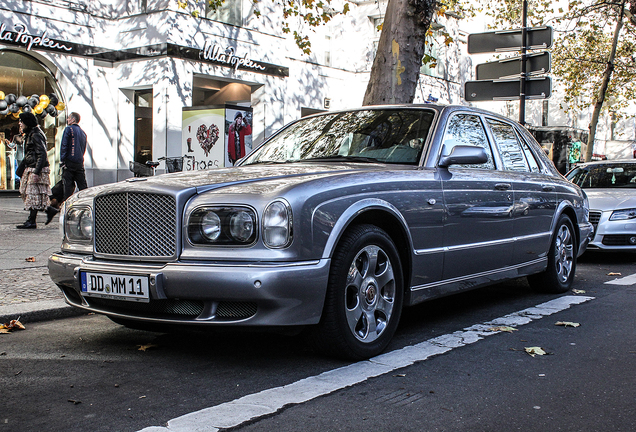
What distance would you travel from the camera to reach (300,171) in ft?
14.0

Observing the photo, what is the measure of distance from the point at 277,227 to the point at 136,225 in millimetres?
864

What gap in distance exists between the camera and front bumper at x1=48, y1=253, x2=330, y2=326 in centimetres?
353

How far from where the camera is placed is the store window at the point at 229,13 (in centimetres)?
2219

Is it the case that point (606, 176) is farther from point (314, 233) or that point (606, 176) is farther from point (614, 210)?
point (314, 233)

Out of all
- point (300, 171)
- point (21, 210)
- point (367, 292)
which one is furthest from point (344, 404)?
point (21, 210)

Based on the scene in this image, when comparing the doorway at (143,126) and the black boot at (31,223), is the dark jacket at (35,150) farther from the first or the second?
the doorway at (143,126)

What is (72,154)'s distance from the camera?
12.2 m

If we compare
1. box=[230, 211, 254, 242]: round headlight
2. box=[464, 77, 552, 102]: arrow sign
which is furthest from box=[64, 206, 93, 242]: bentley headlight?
box=[464, 77, 552, 102]: arrow sign

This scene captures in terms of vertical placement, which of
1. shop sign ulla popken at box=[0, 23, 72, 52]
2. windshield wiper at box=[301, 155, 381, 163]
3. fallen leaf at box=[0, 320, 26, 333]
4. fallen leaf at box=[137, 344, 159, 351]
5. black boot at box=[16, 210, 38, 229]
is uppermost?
shop sign ulla popken at box=[0, 23, 72, 52]

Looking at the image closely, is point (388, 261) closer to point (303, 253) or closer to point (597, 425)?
point (303, 253)

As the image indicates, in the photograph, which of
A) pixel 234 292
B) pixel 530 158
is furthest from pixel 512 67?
pixel 234 292

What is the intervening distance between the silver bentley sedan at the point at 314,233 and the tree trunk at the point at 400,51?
4.69 m

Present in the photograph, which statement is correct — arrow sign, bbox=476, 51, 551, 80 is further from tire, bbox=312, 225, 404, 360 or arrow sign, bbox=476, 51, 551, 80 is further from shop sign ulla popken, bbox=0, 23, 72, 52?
shop sign ulla popken, bbox=0, 23, 72, 52

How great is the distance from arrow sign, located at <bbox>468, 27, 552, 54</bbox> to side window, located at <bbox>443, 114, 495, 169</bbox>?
271 inches
